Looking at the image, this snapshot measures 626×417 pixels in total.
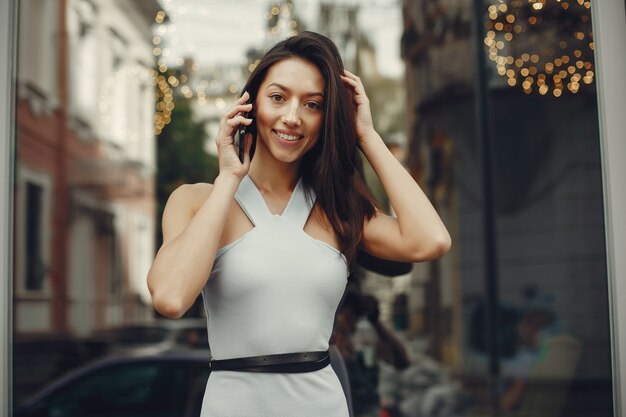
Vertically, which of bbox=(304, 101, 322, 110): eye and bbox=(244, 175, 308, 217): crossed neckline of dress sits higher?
bbox=(304, 101, 322, 110): eye

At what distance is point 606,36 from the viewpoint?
87.8 inches

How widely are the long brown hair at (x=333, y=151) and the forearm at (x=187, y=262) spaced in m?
0.34

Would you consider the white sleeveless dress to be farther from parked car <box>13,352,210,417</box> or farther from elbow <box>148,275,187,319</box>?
parked car <box>13,352,210,417</box>

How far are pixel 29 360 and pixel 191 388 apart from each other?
1862 millimetres

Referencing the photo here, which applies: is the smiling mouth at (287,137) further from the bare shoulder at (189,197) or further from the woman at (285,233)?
the bare shoulder at (189,197)

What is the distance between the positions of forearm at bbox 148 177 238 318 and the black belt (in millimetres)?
182

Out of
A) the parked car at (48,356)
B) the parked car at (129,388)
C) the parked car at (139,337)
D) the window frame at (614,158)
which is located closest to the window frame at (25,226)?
the parked car at (48,356)

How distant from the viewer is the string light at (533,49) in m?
6.20

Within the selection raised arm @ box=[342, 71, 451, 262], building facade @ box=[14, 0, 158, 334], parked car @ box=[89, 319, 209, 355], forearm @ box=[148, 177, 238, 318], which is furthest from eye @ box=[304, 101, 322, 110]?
building facade @ box=[14, 0, 158, 334]

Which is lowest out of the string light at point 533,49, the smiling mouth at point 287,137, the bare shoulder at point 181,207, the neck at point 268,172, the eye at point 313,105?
the bare shoulder at point 181,207

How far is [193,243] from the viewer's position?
1814 mm

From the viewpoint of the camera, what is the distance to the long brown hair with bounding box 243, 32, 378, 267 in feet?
6.71

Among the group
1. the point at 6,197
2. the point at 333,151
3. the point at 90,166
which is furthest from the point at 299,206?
the point at 90,166

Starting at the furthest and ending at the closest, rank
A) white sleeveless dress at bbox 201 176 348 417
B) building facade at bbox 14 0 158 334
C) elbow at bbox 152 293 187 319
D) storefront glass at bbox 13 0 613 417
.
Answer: building facade at bbox 14 0 158 334, storefront glass at bbox 13 0 613 417, white sleeveless dress at bbox 201 176 348 417, elbow at bbox 152 293 187 319
